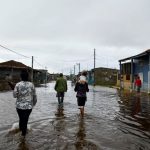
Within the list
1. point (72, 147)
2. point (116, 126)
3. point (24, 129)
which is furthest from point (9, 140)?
point (116, 126)

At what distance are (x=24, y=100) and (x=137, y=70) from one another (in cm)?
3386

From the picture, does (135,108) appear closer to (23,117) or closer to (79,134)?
(79,134)

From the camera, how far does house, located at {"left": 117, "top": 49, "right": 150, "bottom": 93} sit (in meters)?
34.6

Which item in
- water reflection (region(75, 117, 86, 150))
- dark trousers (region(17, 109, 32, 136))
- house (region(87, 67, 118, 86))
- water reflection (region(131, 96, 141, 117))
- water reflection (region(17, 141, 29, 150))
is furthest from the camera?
house (region(87, 67, 118, 86))

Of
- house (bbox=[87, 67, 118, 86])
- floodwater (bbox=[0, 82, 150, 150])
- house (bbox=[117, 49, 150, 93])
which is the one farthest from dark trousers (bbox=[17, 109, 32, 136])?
house (bbox=[87, 67, 118, 86])

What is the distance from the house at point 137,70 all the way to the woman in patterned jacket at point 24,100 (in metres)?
24.2

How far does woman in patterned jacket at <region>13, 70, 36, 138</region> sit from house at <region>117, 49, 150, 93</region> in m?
24.2

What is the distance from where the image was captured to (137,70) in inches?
1601

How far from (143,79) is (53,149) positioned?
3126cm

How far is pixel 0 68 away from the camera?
5597cm

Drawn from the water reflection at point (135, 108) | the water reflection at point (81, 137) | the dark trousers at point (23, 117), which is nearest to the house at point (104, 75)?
the water reflection at point (135, 108)

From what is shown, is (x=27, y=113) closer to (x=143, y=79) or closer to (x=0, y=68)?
(x=143, y=79)

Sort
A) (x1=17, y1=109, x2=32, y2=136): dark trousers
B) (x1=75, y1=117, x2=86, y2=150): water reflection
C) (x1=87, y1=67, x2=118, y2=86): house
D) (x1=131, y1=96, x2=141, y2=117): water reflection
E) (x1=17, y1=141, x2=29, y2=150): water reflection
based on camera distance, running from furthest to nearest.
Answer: (x1=87, y1=67, x2=118, y2=86): house < (x1=131, y1=96, x2=141, y2=117): water reflection < (x1=17, y1=109, x2=32, y2=136): dark trousers < (x1=75, y1=117, x2=86, y2=150): water reflection < (x1=17, y1=141, x2=29, y2=150): water reflection

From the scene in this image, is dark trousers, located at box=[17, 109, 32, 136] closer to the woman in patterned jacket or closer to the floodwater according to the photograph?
the woman in patterned jacket
